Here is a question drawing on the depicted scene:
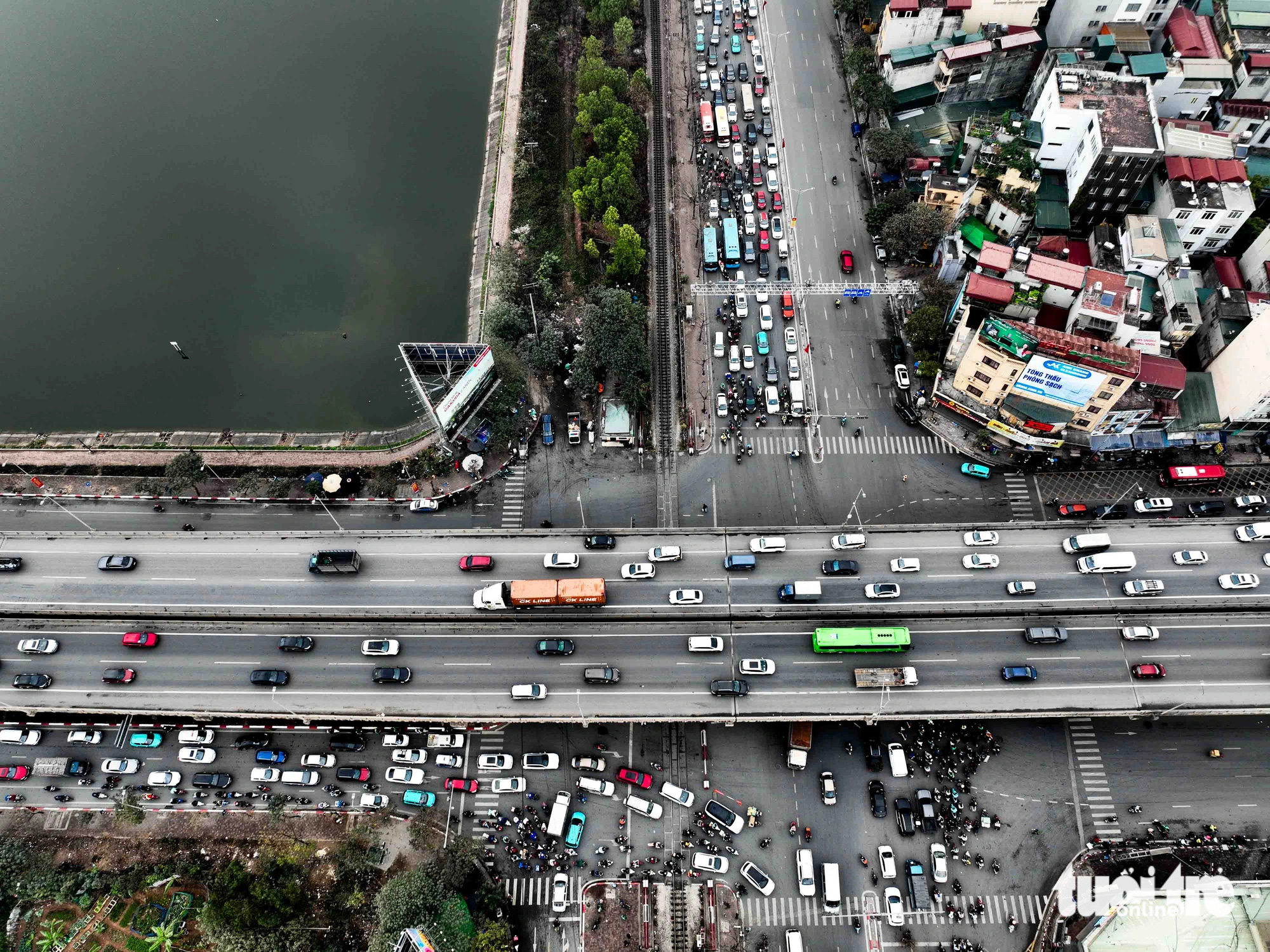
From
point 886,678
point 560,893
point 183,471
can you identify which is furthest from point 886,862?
point 183,471

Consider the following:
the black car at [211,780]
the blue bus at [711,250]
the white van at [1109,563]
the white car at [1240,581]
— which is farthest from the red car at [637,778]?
the blue bus at [711,250]

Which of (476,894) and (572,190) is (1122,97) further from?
(476,894)

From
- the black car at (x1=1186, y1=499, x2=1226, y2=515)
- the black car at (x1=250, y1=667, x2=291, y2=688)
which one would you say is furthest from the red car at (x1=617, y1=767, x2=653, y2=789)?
the black car at (x1=1186, y1=499, x2=1226, y2=515)

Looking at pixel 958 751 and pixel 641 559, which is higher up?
pixel 641 559

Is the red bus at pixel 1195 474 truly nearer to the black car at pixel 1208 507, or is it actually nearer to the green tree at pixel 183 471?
the black car at pixel 1208 507

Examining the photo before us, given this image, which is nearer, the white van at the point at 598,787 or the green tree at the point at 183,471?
the white van at the point at 598,787

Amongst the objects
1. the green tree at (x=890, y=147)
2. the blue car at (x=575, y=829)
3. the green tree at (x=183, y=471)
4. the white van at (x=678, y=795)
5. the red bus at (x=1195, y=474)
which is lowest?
the blue car at (x=575, y=829)

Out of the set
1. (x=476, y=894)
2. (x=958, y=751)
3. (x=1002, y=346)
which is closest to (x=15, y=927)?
(x=476, y=894)
